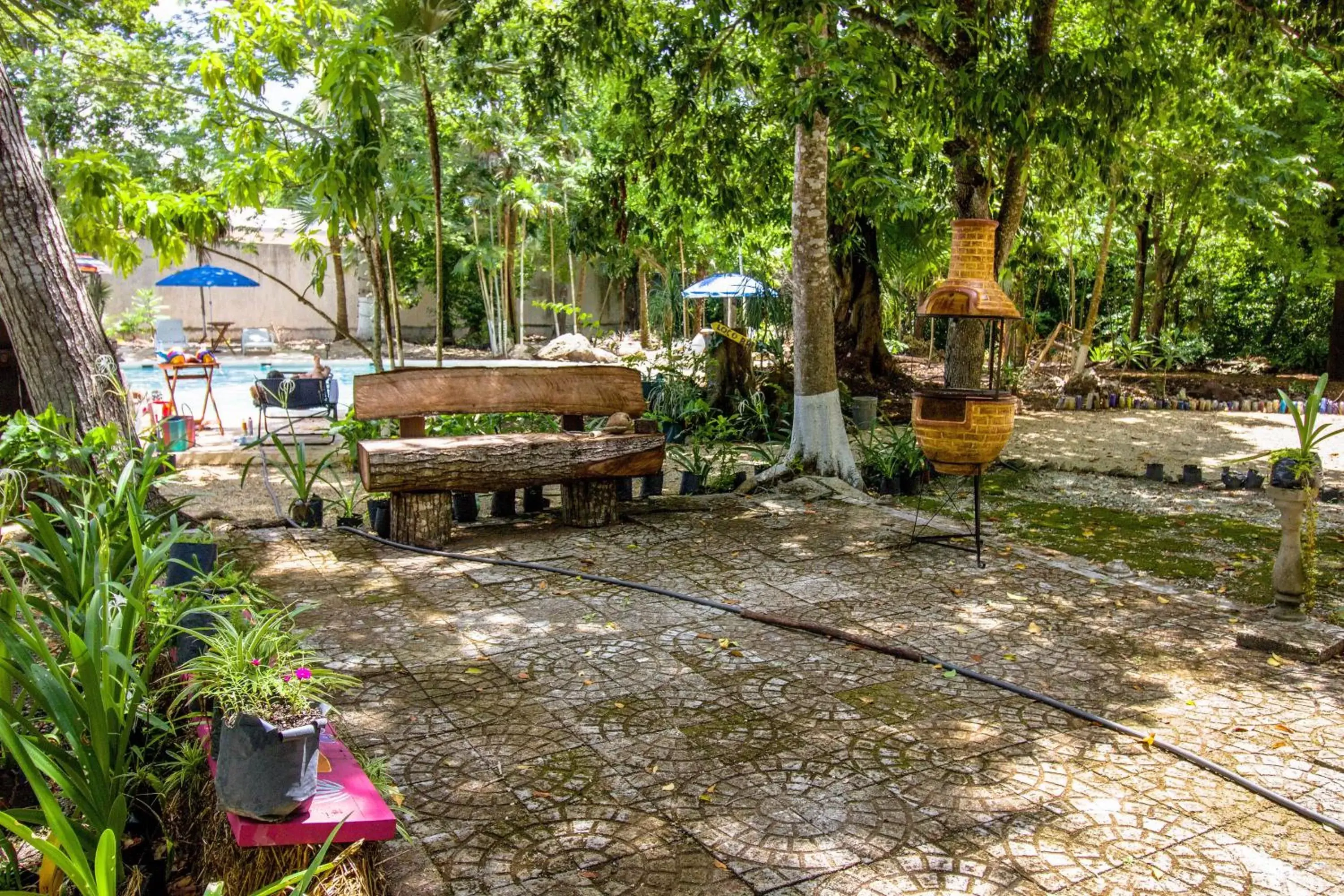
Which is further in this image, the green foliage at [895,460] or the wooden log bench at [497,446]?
the green foliage at [895,460]

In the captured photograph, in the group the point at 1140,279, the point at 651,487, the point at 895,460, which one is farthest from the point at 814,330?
the point at 1140,279

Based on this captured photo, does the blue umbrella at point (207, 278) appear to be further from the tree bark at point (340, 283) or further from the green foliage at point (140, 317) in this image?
the green foliage at point (140, 317)

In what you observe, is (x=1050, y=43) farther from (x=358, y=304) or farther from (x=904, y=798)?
(x=358, y=304)

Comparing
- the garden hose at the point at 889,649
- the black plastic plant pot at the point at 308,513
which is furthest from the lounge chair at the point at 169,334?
the garden hose at the point at 889,649

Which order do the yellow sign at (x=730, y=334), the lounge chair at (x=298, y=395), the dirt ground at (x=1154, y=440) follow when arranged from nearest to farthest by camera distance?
the dirt ground at (x=1154, y=440)
the lounge chair at (x=298, y=395)
the yellow sign at (x=730, y=334)

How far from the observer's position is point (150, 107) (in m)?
16.1

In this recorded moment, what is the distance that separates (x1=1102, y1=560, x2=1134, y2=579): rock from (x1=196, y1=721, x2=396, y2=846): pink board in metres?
3.91

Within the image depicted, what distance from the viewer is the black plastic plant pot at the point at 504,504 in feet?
20.7

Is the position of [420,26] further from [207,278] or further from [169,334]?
[169,334]

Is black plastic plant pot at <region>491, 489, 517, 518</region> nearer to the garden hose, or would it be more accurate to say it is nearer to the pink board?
the garden hose

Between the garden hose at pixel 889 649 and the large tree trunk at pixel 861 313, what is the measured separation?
792cm

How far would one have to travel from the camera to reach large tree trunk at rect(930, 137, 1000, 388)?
7207 mm

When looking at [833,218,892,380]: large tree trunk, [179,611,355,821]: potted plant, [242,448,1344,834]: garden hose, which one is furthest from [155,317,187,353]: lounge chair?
[179,611,355,821]: potted plant

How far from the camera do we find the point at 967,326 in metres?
7.23
